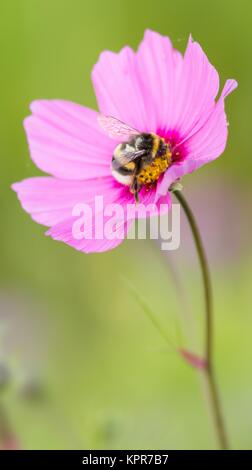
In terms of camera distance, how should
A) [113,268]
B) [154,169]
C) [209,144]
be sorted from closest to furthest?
[209,144] → [154,169] → [113,268]

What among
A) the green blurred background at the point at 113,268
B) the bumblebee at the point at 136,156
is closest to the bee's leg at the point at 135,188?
the bumblebee at the point at 136,156

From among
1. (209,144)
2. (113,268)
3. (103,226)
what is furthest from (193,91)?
(113,268)

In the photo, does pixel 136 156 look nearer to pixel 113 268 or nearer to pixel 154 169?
pixel 154 169

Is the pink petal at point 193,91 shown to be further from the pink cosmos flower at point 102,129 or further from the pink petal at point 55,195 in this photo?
the pink petal at point 55,195

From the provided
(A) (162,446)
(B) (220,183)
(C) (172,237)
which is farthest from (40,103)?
(B) (220,183)

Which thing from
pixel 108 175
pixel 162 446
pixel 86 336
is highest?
pixel 108 175
